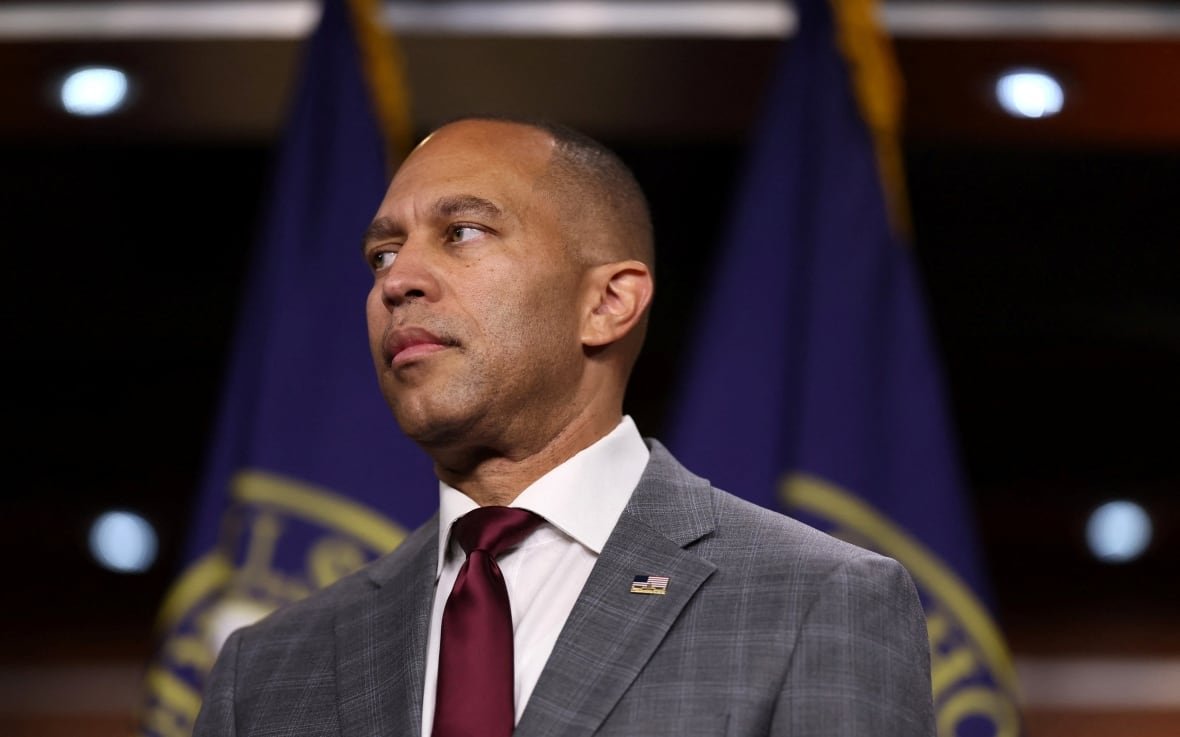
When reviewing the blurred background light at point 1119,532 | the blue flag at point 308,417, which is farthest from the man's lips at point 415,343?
the blurred background light at point 1119,532

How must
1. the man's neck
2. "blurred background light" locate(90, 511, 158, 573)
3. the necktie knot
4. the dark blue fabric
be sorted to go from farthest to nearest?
"blurred background light" locate(90, 511, 158, 573) < the dark blue fabric < the man's neck < the necktie knot

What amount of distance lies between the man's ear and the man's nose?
22 cm

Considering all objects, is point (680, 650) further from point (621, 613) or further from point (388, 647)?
point (388, 647)

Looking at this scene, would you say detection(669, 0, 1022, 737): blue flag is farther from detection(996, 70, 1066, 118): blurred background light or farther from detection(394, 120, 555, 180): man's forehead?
detection(394, 120, 555, 180): man's forehead

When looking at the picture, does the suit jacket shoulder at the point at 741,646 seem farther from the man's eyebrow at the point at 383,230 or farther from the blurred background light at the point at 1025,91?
the blurred background light at the point at 1025,91

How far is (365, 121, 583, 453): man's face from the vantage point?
1.81m

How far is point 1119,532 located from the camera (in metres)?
4.57

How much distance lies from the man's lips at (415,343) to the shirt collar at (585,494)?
18 centimetres

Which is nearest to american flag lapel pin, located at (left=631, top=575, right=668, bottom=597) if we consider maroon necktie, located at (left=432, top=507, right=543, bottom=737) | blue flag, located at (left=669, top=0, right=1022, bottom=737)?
maroon necktie, located at (left=432, top=507, right=543, bottom=737)

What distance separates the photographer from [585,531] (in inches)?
69.8

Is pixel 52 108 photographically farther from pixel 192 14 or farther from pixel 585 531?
pixel 585 531

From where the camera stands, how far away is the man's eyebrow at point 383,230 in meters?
1.96

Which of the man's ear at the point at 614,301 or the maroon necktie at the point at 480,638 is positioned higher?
the man's ear at the point at 614,301

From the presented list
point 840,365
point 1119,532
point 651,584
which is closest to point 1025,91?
point 840,365
